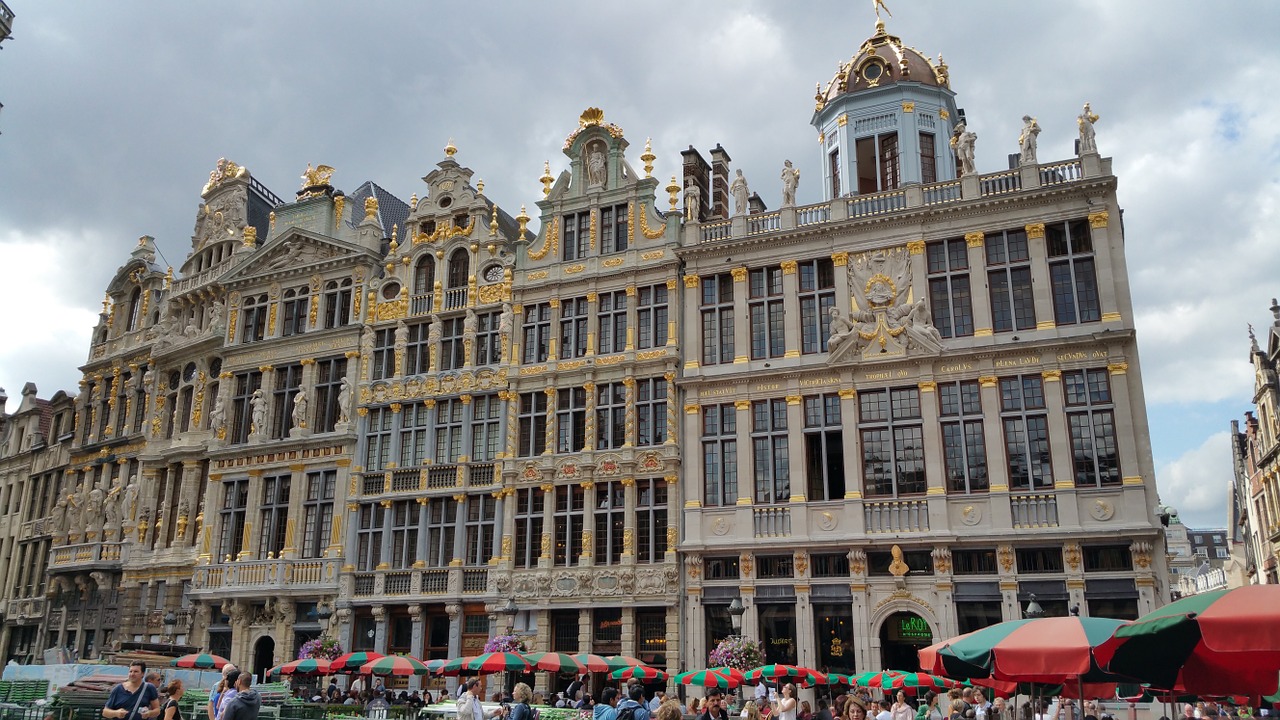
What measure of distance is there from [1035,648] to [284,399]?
35.0 metres

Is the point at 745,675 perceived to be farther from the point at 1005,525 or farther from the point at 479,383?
the point at 479,383

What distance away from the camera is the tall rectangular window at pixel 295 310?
40844 millimetres

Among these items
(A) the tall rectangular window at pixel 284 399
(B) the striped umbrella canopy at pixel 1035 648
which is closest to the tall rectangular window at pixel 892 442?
(B) the striped umbrella canopy at pixel 1035 648

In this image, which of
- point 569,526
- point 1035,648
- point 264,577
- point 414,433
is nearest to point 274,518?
point 264,577

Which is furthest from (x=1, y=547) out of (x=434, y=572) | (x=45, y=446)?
(x=434, y=572)

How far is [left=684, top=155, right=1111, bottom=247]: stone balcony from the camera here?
29.7 m

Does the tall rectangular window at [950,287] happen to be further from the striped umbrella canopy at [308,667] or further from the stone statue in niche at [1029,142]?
the striped umbrella canopy at [308,667]

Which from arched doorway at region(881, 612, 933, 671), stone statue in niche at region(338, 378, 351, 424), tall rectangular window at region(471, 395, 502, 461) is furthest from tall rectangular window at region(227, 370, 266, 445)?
arched doorway at region(881, 612, 933, 671)

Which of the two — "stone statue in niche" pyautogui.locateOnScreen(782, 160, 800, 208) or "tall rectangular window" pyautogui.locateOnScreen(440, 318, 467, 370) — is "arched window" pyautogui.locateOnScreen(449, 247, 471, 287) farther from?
"stone statue in niche" pyautogui.locateOnScreen(782, 160, 800, 208)

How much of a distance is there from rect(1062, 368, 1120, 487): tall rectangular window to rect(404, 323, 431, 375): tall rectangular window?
22005 millimetres

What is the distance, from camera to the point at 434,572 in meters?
34.8

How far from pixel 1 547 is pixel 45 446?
5721mm

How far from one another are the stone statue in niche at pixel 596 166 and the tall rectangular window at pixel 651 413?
7826 millimetres

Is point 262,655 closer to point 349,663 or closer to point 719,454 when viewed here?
point 349,663
